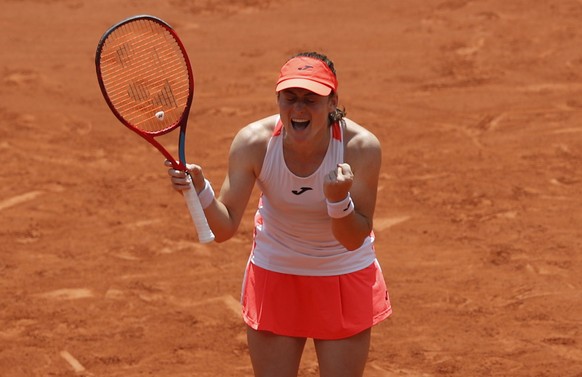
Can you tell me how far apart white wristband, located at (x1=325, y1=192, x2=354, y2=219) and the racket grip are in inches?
18.7

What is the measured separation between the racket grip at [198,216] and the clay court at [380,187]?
6.76 ft

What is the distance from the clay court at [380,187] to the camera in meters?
6.76

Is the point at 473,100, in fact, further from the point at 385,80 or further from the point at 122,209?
the point at 122,209

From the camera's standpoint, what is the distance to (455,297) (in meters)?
7.21

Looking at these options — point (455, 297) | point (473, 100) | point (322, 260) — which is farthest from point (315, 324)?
point (473, 100)

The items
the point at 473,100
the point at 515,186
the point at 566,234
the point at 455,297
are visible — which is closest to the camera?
the point at 455,297

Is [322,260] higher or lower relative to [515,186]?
higher

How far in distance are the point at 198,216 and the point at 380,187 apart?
430cm

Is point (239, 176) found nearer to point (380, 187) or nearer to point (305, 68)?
point (305, 68)

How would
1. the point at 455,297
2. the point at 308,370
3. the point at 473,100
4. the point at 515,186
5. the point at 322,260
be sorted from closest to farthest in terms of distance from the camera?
1. the point at 322,260
2. the point at 308,370
3. the point at 455,297
4. the point at 515,186
5. the point at 473,100

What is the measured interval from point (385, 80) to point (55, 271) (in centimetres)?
415

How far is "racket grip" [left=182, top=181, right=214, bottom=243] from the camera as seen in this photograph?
456 cm

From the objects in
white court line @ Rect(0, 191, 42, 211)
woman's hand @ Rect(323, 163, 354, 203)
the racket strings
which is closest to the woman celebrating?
woman's hand @ Rect(323, 163, 354, 203)

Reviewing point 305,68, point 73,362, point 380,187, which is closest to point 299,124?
point 305,68
